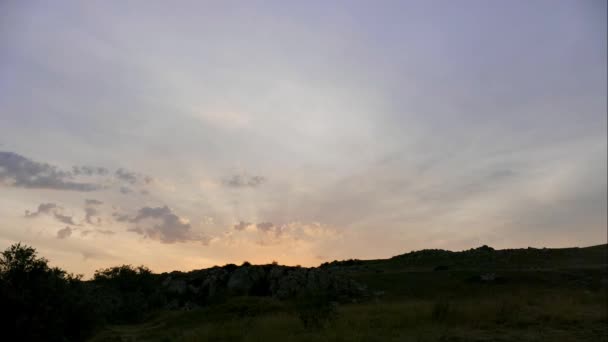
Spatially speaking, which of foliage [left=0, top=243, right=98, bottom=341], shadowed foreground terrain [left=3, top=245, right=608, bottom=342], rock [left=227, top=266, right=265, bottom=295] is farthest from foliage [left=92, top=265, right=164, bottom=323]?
foliage [left=0, top=243, right=98, bottom=341]

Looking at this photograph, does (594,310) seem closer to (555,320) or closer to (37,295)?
(555,320)

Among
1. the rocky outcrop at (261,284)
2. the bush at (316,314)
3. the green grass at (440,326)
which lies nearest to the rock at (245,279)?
the rocky outcrop at (261,284)

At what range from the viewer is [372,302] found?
36469mm

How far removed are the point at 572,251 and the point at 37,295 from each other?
2719 inches

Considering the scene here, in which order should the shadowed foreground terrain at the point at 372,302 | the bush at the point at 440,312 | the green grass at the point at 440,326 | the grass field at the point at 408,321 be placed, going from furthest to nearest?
1. the bush at the point at 440,312
2. the shadowed foreground terrain at the point at 372,302
3. the grass field at the point at 408,321
4. the green grass at the point at 440,326

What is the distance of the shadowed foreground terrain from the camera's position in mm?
20969

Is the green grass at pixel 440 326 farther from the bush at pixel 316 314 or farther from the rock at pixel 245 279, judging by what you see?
the rock at pixel 245 279

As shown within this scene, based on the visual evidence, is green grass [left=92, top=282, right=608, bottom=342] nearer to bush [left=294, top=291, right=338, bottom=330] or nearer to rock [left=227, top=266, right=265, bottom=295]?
bush [left=294, top=291, right=338, bottom=330]

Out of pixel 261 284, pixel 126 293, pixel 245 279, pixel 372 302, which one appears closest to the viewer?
pixel 372 302

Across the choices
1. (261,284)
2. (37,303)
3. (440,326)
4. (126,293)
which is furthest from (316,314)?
(126,293)

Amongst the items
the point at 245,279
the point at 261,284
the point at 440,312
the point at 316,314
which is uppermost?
the point at 245,279

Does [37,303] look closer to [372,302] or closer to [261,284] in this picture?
[372,302]

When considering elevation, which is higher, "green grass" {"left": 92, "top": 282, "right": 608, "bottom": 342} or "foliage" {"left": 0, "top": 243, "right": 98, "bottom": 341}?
"foliage" {"left": 0, "top": 243, "right": 98, "bottom": 341}

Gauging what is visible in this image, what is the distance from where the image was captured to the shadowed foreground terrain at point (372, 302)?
68.8 feet
